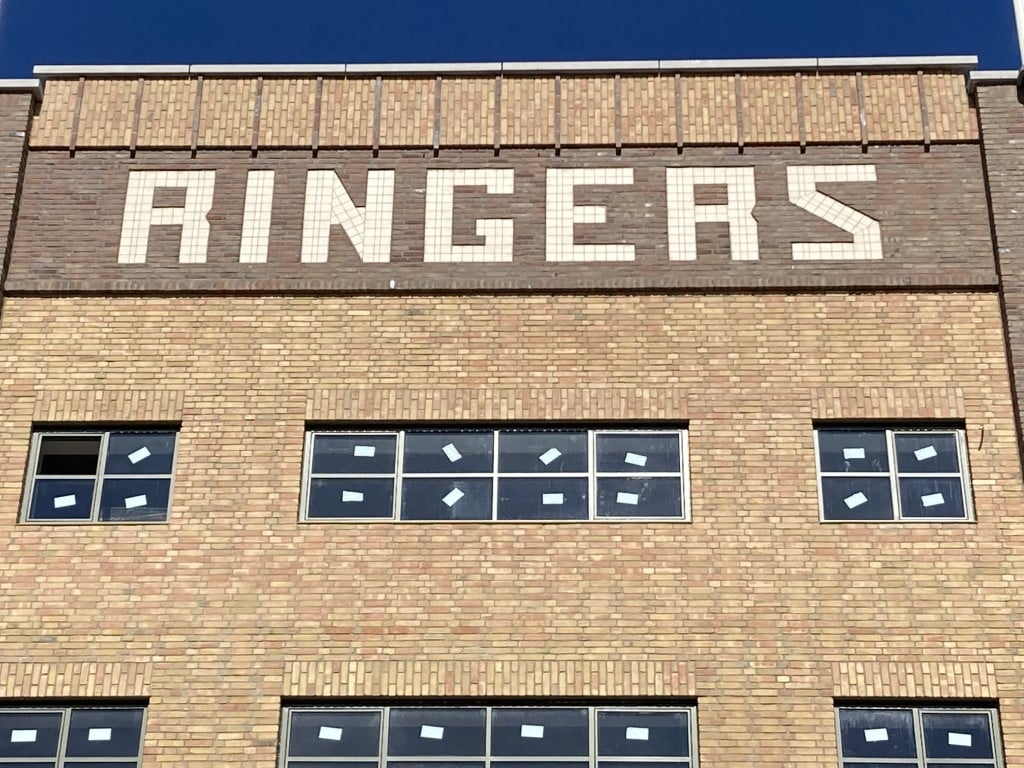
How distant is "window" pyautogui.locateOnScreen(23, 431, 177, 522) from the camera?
58.0ft

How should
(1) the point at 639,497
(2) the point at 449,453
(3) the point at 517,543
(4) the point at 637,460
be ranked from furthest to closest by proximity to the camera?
(2) the point at 449,453 → (4) the point at 637,460 → (1) the point at 639,497 → (3) the point at 517,543

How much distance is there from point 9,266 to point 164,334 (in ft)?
7.24

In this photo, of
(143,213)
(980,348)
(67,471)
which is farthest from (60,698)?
(980,348)

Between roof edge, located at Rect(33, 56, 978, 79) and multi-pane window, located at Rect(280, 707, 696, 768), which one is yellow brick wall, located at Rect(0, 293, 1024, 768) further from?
→ roof edge, located at Rect(33, 56, 978, 79)

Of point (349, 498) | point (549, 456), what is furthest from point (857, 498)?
point (349, 498)

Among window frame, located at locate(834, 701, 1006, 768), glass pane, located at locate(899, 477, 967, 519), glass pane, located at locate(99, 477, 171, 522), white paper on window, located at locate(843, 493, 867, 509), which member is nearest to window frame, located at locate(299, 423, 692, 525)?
glass pane, located at locate(99, 477, 171, 522)

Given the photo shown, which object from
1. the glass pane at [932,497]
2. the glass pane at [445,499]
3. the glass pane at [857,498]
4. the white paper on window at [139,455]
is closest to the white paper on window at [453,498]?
the glass pane at [445,499]

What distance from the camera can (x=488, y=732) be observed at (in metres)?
16.4

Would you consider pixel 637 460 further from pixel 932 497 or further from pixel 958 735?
pixel 958 735

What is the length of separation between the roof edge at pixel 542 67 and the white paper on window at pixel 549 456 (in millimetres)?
5180

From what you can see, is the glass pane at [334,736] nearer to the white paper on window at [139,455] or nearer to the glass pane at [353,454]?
the glass pane at [353,454]

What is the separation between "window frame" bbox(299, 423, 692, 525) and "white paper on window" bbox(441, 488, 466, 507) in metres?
0.23

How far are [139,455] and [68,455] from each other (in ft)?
2.75

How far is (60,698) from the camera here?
16.5 meters
